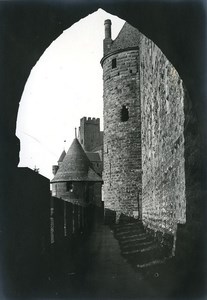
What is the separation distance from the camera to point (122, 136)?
19.8 m

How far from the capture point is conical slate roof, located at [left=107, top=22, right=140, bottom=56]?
20.3 meters

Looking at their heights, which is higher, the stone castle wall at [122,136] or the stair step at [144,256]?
the stone castle wall at [122,136]

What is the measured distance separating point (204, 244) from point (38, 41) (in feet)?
8.81

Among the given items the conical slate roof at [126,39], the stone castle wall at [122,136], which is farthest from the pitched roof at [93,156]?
the stone castle wall at [122,136]

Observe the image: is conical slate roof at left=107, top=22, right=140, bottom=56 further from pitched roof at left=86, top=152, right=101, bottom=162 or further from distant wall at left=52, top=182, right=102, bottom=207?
pitched roof at left=86, top=152, right=101, bottom=162

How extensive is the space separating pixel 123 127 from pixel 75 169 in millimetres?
9587

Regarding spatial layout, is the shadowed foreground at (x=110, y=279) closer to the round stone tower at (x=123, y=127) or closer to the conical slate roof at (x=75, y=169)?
the round stone tower at (x=123, y=127)

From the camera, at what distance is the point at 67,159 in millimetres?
29562

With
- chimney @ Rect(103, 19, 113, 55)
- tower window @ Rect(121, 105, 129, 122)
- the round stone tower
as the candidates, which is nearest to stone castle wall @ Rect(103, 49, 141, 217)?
the round stone tower

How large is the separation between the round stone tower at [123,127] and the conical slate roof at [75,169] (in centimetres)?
776

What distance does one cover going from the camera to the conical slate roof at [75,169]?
28188mm

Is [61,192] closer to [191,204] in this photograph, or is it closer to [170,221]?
[170,221]

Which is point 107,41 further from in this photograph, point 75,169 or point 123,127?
point 75,169

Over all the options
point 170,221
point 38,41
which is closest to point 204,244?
point 38,41
